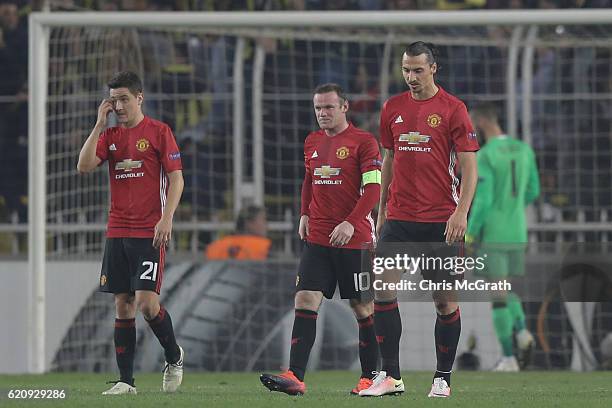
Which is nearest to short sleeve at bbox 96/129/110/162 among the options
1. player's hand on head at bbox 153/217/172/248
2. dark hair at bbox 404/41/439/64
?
player's hand on head at bbox 153/217/172/248

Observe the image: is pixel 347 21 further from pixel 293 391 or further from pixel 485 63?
pixel 293 391

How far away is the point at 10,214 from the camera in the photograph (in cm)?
1262

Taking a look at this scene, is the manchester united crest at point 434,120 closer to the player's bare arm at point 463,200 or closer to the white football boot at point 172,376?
the player's bare arm at point 463,200

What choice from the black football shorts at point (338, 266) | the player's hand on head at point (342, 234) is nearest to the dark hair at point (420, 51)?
the player's hand on head at point (342, 234)

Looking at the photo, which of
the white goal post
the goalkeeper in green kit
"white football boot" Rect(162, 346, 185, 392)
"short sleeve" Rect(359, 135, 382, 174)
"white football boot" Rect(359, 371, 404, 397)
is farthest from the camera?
the goalkeeper in green kit

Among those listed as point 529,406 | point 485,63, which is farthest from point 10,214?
point 529,406

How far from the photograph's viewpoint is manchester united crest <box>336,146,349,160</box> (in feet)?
25.9

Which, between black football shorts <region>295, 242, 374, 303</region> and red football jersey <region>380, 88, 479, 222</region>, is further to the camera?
black football shorts <region>295, 242, 374, 303</region>

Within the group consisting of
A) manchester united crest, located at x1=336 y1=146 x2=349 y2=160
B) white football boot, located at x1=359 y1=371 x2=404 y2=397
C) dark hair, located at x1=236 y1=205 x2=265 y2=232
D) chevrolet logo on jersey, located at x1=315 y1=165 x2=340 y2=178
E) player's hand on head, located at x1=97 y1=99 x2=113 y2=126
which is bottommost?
white football boot, located at x1=359 y1=371 x2=404 y2=397

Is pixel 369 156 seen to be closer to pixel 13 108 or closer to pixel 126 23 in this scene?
pixel 126 23

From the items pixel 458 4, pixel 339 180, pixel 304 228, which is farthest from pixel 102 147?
pixel 458 4

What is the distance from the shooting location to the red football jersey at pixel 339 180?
790 cm

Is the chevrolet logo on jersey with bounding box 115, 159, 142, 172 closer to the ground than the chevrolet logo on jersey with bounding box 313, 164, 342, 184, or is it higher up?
higher up

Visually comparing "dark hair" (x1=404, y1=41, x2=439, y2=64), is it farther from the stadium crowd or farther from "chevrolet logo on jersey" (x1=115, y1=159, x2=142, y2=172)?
the stadium crowd
